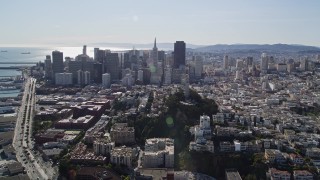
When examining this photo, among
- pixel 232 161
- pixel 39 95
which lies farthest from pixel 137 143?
pixel 39 95

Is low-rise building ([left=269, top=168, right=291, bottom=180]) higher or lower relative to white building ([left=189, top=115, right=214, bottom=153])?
lower

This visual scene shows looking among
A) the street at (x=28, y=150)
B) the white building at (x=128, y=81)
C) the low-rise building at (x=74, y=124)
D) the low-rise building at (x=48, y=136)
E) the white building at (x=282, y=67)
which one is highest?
the white building at (x=282, y=67)

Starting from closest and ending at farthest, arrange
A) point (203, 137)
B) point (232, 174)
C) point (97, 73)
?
1. point (232, 174)
2. point (203, 137)
3. point (97, 73)

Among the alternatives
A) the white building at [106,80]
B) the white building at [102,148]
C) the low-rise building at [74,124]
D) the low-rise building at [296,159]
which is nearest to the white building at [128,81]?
the white building at [106,80]

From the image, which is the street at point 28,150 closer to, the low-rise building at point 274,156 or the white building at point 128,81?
the low-rise building at point 274,156

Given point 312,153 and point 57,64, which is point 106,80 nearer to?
point 57,64

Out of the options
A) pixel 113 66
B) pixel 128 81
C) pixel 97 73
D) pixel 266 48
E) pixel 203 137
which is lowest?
pixel 203 137

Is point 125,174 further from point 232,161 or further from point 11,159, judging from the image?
point 11,159

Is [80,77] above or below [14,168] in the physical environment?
above

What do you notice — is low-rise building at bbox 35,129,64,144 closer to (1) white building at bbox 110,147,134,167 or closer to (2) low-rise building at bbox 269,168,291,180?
(1) white building at bbox 110,147,134,167

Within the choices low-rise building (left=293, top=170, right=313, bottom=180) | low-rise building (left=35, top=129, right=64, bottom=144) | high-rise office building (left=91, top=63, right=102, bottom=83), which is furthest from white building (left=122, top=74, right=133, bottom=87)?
low-rise building (left=293, top=170, right=313, bottom=180)

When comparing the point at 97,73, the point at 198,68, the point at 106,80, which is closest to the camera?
the point at 106,80

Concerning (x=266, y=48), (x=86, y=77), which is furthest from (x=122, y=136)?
(x=266, y=48)
